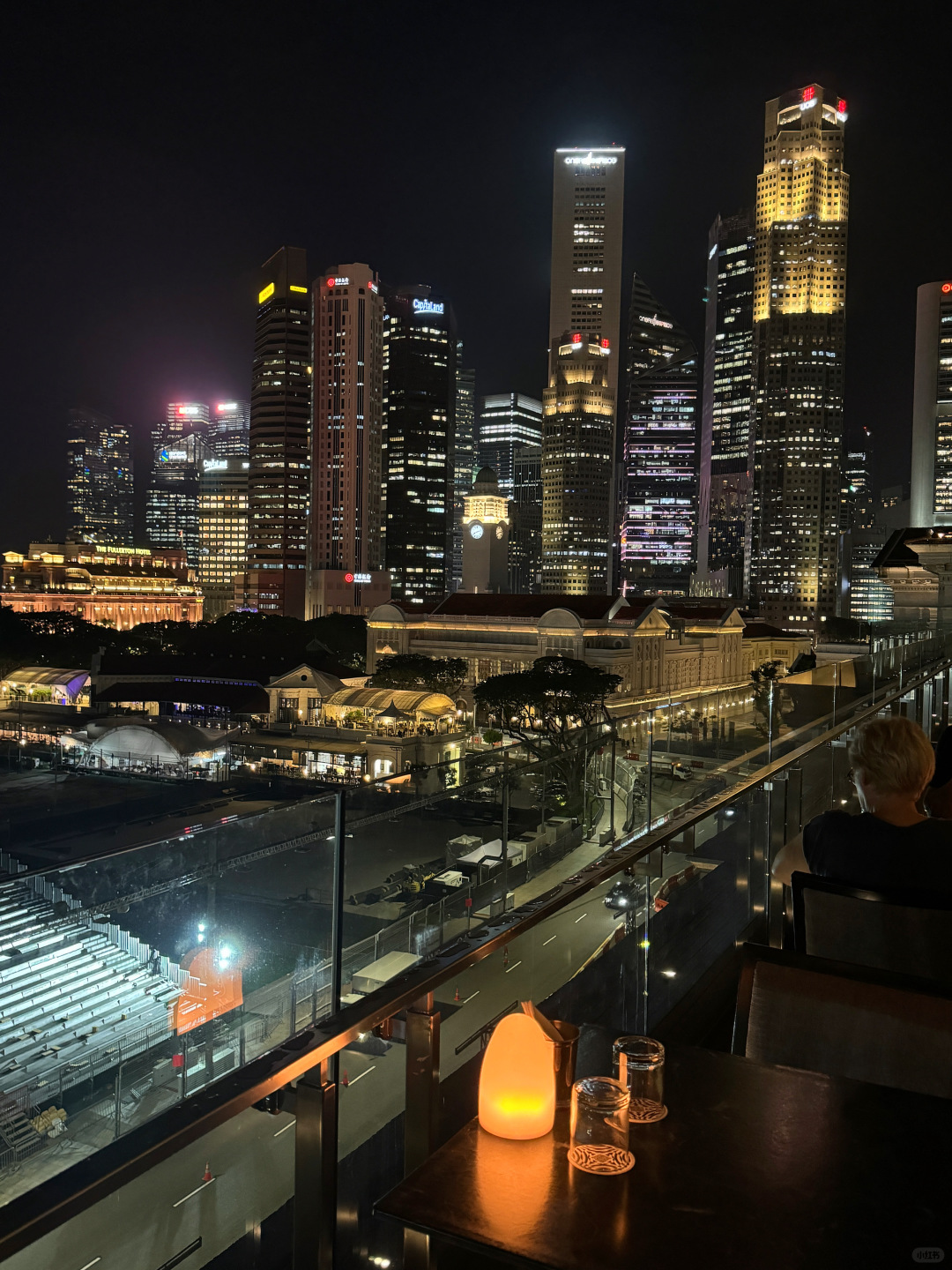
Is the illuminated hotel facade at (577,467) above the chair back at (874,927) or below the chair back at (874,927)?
above

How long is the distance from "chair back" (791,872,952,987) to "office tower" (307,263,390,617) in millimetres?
93738

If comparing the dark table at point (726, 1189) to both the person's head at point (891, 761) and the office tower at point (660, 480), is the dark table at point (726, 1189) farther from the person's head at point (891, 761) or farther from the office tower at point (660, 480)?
the office tower at point (660, 480)

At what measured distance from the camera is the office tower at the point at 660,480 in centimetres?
→ 12619

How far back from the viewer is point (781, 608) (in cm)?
9375

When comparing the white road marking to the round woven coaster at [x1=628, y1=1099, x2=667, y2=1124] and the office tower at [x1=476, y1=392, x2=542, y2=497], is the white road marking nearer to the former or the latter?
the round woven coaster at [x1=628, y1=1099, x2=667, y2=1124]

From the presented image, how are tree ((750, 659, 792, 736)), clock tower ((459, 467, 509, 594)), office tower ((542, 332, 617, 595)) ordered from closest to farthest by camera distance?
tree ((750, 659, 792, 736))
clock tower ((459, 467, 509, 594))
office tower ((542, 332, 617, 595))

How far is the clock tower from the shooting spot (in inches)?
2608

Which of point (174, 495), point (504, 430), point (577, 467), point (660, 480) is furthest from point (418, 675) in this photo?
point (174, 495)

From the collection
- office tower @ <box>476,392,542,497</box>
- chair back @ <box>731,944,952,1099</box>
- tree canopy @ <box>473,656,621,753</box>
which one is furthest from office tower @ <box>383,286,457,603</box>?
chair back @ <box>731,944,952,1099</box>

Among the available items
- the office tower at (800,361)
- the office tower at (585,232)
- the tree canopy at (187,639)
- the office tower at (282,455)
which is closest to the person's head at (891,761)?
the tree canopy at (187,639)

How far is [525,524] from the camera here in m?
153

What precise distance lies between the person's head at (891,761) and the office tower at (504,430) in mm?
172621

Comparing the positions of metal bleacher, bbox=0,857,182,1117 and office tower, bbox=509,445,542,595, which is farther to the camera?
office tower, bbox=509,445,542,595

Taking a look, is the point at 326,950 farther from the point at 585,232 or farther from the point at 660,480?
the point at 585,232
